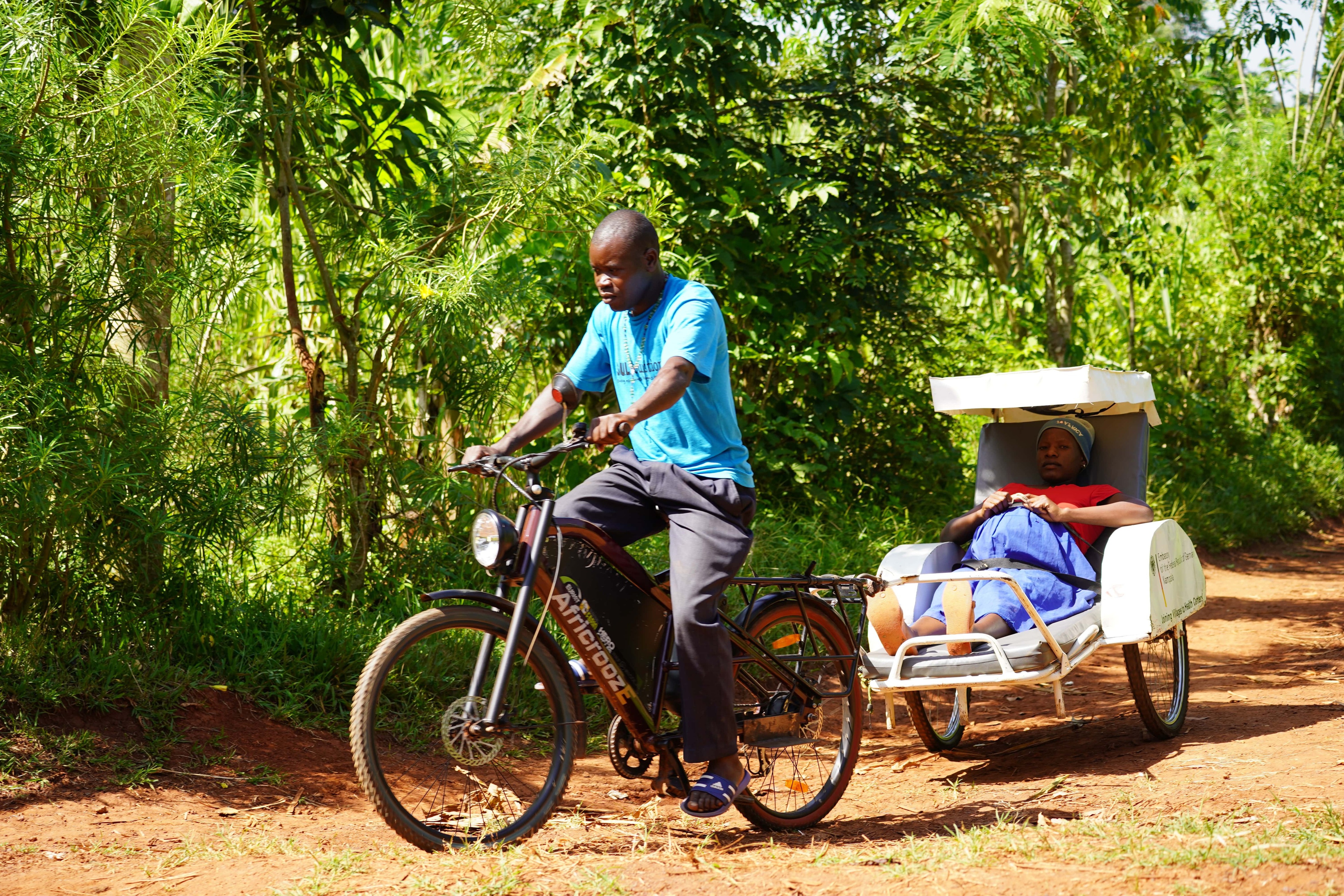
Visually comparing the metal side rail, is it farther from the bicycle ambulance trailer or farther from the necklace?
the necklace

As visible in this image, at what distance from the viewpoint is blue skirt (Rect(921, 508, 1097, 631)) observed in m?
4.84

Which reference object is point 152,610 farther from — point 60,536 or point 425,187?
point 425,187

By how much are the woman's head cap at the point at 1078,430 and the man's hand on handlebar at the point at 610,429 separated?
2.97 meters

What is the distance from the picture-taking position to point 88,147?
4441 mm

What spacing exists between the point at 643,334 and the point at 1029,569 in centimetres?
226

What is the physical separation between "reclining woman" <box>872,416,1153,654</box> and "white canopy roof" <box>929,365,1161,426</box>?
229 millimetres

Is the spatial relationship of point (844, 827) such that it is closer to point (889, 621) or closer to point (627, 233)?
point (889, 621)

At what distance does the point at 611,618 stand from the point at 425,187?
301cm

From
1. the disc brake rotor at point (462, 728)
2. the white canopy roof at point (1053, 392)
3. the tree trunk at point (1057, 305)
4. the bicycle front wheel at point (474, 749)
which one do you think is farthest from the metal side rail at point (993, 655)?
the tree trunk at point (1057, 305)

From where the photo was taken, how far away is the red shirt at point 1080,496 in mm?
5336

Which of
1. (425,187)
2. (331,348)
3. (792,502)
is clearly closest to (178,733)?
(331,348)

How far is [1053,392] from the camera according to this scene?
5.29 m

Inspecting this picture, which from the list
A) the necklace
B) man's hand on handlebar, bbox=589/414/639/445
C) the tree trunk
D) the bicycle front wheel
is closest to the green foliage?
the tree trunk

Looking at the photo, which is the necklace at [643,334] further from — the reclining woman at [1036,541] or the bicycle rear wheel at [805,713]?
the reclining woman at [1036,541]
